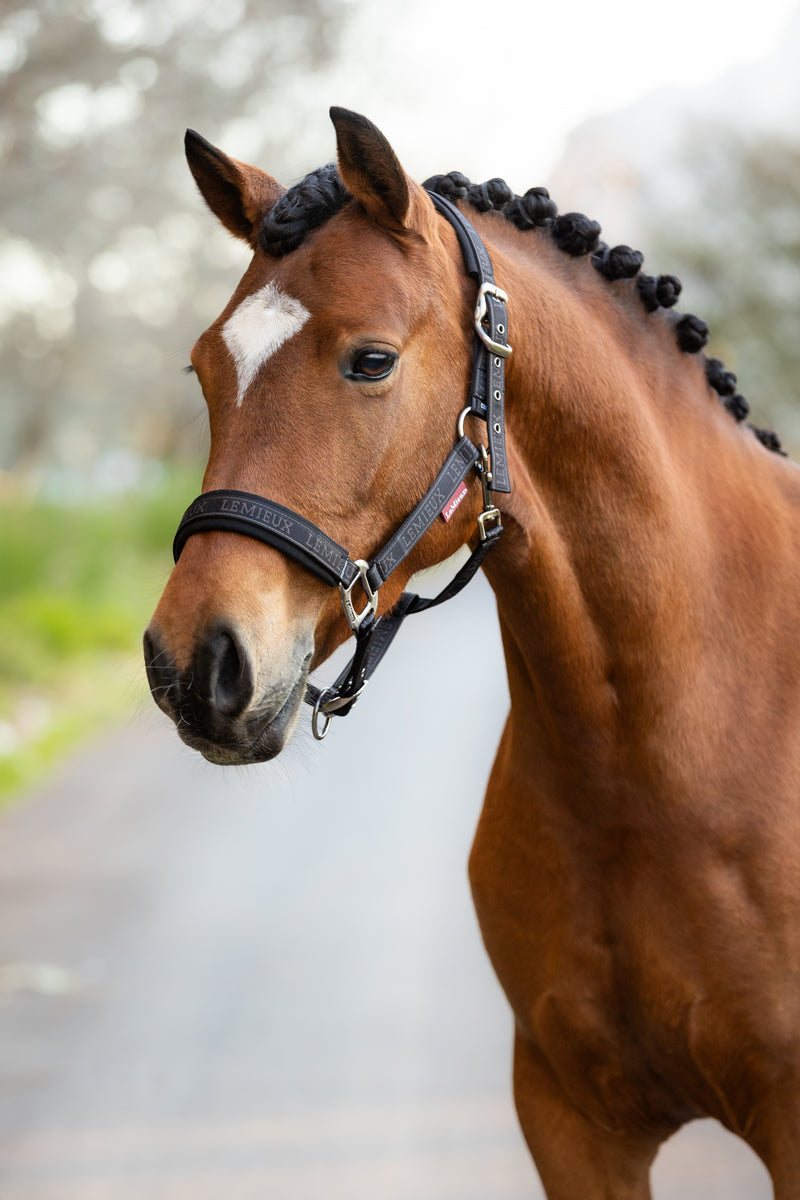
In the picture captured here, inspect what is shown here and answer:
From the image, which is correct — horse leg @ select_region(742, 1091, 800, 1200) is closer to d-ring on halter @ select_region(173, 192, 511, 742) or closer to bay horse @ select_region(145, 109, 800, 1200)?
bay horse @ select_region(145, 109, 800, 1200)

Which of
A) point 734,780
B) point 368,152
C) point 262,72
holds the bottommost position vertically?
point 734,780

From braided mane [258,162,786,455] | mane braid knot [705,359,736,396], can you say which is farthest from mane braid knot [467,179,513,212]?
mane braid knot [705,359,736,396]

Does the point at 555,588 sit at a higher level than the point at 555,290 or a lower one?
lower

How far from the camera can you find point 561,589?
192cm

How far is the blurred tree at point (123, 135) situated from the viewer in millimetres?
6145

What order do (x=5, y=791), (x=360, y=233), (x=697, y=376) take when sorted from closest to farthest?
(x=360, y=233), (x=697, y=376), (x=5, y=791)

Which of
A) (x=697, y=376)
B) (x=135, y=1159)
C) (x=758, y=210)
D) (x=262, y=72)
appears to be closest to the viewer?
(x=697, y=376)

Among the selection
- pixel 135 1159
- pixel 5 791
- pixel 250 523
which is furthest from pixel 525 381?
pixel 5 791

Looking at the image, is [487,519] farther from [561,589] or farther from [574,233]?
[574,233]

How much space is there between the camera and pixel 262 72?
724cm

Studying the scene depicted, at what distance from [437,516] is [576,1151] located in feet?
4.23

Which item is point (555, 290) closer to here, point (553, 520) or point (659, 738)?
point (553, 520)

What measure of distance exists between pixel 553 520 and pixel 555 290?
40 centimetres

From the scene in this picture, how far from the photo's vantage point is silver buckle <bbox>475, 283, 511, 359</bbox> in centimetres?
178
